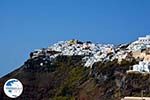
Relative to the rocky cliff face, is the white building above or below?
above

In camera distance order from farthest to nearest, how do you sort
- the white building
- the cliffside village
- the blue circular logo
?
the white building < the cliffside village < the blue circular logo

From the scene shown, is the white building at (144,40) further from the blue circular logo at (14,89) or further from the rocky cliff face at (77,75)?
the blue circular logo at (14,89)

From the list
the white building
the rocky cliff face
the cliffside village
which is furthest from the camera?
the white building

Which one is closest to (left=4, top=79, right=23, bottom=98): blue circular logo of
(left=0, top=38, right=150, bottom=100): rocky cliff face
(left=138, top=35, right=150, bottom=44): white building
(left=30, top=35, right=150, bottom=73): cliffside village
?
(left=0, top=38, right=150, bottom=100): rocky cliff face

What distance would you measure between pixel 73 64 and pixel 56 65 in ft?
16.8

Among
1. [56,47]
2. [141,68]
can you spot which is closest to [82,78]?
[141,68]

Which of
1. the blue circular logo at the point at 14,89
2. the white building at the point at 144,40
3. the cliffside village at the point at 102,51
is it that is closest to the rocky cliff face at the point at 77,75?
the cliffside village at the point at 102,51

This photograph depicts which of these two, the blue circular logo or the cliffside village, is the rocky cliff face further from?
the blue circular logo

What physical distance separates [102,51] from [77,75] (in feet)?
75.3

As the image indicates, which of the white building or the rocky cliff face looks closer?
the rocky cliff face

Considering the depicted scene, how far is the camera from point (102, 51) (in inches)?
6161

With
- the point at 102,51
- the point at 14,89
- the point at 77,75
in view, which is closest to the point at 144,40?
the point at 102,51

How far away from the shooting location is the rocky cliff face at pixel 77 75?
336 feet

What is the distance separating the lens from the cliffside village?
120331 millimetres
